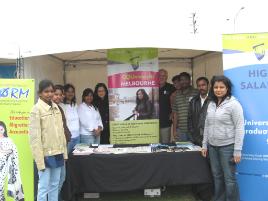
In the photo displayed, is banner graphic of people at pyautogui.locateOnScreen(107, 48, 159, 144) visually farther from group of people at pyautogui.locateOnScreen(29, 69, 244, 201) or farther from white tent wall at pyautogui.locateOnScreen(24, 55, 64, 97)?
white tent wall at pyautogui.locateOnScreen(24, 55, 64, 97)

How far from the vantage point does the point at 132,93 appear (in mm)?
4812

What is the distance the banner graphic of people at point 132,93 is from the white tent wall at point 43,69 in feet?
3.10

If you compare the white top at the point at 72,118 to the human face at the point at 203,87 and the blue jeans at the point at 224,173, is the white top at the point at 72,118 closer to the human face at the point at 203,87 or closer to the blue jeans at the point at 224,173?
the human face at the point at 203,87

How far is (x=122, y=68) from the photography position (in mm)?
4781

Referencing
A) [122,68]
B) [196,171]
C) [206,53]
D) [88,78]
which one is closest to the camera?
[196,171]

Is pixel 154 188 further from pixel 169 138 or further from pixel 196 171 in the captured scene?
pixel 169 138

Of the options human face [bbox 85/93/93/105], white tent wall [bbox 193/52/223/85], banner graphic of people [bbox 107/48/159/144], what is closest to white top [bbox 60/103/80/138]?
human face [bbox 85/93/93/105]

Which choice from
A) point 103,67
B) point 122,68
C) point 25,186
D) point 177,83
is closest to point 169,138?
point 177,83

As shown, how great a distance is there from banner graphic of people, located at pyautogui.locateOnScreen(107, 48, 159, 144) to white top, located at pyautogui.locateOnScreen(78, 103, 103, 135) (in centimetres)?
25

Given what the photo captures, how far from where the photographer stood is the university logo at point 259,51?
11.7 feet

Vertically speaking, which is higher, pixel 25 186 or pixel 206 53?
pixel 206 53

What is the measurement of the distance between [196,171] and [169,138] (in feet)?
5.01

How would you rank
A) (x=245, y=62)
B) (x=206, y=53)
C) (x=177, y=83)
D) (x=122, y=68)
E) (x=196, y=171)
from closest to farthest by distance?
1. (x=245, y=62)
2. (x=196, y=171)
3. (x=122, y=68)
4. (x=177, y=83)
5. (x=206, y=53)

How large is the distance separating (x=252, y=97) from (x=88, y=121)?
206 cm
